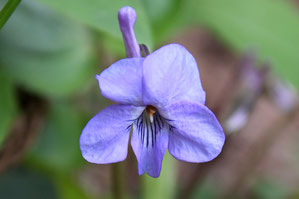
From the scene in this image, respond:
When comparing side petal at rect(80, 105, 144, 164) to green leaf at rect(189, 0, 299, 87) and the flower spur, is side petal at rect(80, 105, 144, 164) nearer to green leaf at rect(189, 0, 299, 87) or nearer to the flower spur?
the flower spur

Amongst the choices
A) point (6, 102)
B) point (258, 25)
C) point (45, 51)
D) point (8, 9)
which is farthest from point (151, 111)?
point (258, 25)

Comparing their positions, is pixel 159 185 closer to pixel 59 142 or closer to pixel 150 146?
pixel 59 142

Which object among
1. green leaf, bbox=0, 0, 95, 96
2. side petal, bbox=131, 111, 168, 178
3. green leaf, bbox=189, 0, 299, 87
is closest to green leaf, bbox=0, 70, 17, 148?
green leaf, bbox=0, 0, 95, 96

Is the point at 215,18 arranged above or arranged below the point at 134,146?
above

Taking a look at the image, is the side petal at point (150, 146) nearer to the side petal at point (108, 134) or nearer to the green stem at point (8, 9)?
the side petal at point (108, 134)

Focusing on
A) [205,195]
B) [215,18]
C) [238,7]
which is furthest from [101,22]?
[205,195]

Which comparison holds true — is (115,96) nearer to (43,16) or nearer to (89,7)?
(89,7)
